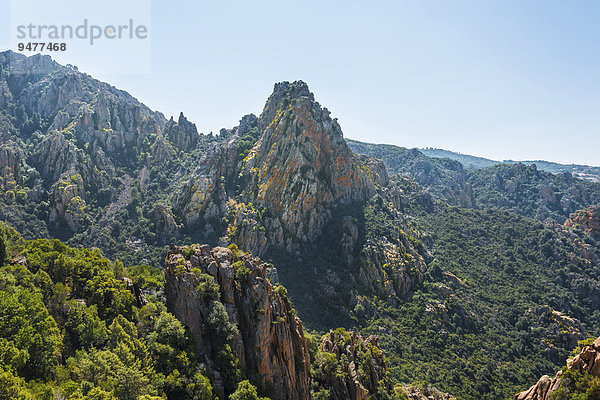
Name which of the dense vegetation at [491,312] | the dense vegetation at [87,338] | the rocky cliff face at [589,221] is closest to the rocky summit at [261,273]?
the dense vegetation at [87,338]

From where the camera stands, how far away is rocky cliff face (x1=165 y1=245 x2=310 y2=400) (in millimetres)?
45125

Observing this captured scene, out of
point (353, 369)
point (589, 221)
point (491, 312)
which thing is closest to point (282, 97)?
point (491, 312)

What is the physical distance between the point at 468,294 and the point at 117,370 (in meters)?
129

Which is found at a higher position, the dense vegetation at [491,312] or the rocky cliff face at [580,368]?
the rocky cliff face at [580,368]

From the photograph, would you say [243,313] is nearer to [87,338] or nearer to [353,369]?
[87,338]

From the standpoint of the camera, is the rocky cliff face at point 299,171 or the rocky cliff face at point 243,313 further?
the rocky cliff face at point 299,171

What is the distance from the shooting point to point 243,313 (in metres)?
49.4

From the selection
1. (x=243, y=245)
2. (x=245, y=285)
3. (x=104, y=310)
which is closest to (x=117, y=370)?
(x=104, y=310)

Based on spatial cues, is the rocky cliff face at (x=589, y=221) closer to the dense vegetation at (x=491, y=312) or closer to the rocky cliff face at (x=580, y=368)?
the dense vegetation at (x=491, y=312)

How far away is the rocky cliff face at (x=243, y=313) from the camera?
148 feet

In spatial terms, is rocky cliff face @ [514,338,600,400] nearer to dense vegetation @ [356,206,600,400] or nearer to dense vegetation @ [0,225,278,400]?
dense vegetation @ [0,225,278,400]

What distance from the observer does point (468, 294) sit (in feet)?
407

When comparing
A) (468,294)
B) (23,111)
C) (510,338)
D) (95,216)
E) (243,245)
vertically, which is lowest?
(510,338)

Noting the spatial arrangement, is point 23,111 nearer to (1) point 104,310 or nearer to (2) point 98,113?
(2) point 98,113
